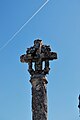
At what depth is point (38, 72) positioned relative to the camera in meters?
19.9

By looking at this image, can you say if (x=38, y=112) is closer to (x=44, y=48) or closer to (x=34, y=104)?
(x=34, y=104)

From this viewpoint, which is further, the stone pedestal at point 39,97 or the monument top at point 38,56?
the monument top at point 38,56

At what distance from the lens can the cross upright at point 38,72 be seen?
19.5m

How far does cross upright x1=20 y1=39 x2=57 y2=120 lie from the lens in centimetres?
1955

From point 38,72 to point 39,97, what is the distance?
44.1 inches

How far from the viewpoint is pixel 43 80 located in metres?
20.0

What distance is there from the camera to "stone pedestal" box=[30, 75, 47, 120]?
19.4 metres

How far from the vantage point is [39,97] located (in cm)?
1970

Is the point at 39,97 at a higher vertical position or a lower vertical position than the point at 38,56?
lower

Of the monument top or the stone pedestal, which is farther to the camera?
the monument top

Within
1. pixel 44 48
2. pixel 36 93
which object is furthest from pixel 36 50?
pixel 36 93

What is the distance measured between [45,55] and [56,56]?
0.51 metres

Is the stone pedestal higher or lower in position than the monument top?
lower

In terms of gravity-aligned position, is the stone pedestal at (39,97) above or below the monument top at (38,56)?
below
